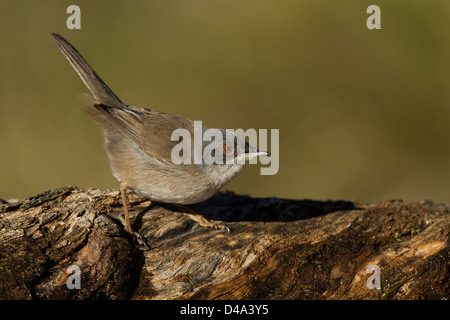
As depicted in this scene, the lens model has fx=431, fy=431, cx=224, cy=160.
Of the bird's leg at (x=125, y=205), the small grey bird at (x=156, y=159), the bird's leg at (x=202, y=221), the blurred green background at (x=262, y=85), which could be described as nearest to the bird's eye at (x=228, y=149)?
the small grey bird at (x=156, y=159)

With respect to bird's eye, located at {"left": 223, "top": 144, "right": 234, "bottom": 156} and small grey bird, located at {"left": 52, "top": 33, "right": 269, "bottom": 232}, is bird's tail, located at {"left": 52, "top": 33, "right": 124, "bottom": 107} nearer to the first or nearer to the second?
small grey bird, located at {"left": 52, "top": 33, "right": 269, "bottom": 232}

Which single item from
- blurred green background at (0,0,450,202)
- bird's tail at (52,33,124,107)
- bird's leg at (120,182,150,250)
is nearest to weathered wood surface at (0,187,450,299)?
bird's leg at (120,182,150,250)

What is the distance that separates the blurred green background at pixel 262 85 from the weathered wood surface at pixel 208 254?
119 inches

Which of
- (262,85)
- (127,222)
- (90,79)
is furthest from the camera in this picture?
(262,85)

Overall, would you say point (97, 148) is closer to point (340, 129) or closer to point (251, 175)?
point (251, 175)

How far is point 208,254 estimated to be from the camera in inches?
148

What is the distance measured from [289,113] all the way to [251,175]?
4.08 ft

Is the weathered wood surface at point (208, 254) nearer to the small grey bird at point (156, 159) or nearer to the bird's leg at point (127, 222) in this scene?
the bird's leg at point (127, 222)

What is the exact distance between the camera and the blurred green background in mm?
6898

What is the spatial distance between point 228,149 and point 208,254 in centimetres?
98

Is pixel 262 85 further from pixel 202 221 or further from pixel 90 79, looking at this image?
pixel 202 221

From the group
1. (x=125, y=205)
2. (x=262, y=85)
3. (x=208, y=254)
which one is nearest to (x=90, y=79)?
(x=125, y=205)

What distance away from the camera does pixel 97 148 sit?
7016 millimetres
